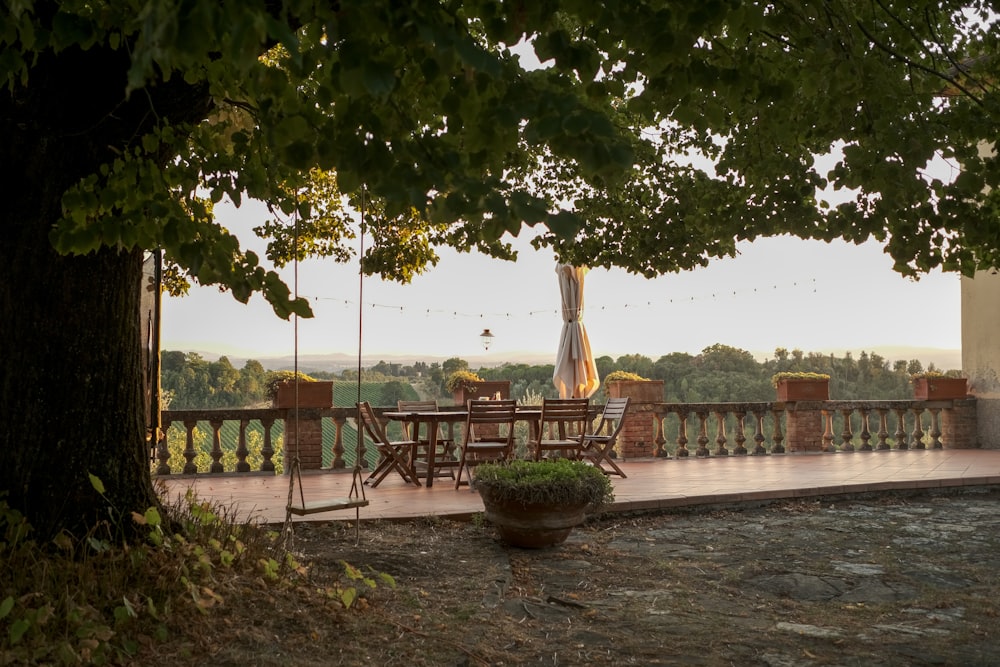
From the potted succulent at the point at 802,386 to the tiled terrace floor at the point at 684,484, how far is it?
37.8 inches

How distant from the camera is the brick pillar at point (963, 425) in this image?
13156 millimetres

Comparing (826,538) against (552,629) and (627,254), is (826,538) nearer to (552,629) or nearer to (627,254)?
(552,629)

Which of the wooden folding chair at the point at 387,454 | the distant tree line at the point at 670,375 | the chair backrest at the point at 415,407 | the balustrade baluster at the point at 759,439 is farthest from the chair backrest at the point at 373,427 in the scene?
the distant tree line at the point at 670,375

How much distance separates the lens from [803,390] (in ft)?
39.9

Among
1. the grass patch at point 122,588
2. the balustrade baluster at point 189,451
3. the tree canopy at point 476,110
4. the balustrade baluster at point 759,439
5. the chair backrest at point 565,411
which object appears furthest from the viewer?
the balustrade baluster at point 759,439

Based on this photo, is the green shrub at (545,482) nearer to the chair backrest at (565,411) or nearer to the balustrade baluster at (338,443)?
the chair backrest at (565,411)

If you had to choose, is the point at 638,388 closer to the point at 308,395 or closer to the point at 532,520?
the point at 308,395

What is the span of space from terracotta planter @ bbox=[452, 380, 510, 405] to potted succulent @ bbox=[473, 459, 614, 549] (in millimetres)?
5149

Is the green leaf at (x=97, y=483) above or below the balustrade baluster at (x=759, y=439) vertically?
above

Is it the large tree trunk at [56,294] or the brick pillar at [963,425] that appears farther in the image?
the brick pillar at [963,425]

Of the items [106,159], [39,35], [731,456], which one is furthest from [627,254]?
[39,35]

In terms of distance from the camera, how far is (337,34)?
198cm

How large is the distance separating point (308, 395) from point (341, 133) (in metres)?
8.03

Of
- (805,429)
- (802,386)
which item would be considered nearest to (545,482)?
(802,386)
